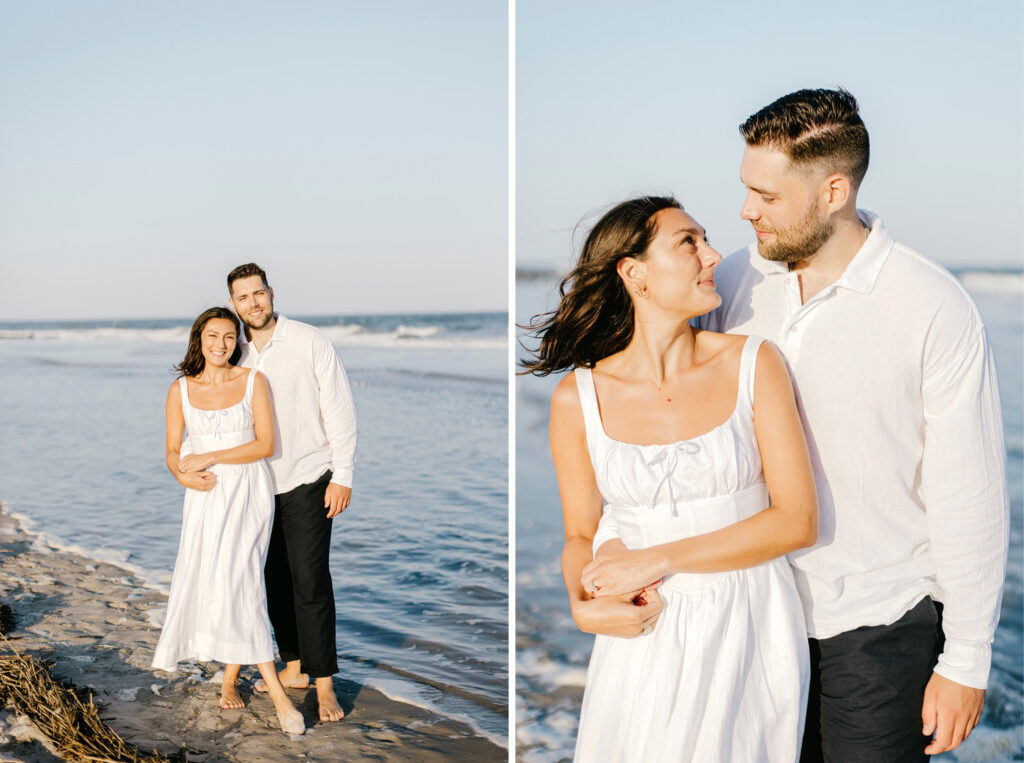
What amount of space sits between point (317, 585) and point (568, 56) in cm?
1104

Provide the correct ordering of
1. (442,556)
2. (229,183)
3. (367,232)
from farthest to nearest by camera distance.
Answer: (367,232) < (229,183) < (442,556)

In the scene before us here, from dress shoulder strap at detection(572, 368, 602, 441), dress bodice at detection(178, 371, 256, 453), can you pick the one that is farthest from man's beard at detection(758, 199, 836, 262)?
dress bodice at detection(178, 371, 256, 453)

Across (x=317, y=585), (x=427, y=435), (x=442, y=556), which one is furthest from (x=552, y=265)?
(x=317, y=585)

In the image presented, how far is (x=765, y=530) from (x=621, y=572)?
0.82 ft

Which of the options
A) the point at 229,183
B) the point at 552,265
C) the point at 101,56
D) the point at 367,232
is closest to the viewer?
the point at 101,56

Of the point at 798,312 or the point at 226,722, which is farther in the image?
the point at 226,722

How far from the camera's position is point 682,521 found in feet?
5.68

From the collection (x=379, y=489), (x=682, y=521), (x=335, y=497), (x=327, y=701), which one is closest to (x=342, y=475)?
(x=335, y=497)

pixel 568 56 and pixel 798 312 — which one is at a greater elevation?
pixel 568 56

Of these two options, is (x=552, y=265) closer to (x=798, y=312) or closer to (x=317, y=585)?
(x=317, y=585)

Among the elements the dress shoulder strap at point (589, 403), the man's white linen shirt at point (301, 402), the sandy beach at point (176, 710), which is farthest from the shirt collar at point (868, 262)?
the sandy beach at point (176, 710)

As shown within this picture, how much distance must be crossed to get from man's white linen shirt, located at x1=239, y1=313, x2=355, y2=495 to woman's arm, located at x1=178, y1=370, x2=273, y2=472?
0.44 feet

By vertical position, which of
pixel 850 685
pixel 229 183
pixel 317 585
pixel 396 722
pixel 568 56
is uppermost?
pixel 568 56

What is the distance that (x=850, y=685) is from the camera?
183 cm
